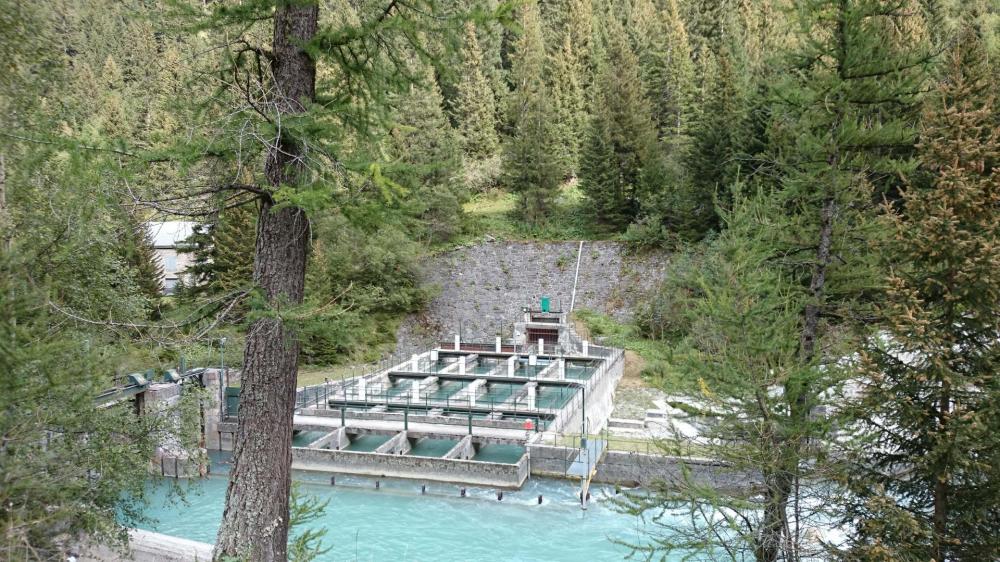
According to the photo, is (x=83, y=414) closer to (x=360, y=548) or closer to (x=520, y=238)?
(x=360, y=548)

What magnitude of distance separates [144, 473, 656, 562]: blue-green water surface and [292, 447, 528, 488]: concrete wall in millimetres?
241

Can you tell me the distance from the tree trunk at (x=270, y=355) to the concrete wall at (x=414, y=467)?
13.0 metres

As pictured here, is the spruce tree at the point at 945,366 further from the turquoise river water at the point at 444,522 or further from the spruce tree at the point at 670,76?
the spruce tree at the point at 670,76

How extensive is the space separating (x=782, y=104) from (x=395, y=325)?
25452 millimetres

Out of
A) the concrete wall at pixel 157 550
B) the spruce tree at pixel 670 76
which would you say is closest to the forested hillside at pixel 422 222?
the concrete wall at pixel 157 550

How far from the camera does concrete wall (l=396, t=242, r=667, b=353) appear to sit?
109ft

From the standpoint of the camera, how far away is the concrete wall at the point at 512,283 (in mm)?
33219

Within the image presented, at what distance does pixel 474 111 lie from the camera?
48594mm

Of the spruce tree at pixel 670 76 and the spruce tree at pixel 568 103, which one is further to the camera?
the spruce tree at pixel 568 103

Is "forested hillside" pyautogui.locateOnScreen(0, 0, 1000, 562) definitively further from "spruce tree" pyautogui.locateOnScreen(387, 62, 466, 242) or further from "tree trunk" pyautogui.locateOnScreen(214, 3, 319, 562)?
"spruce tree" pyautogui.locateOnScreen(387, 62, 466, 242)

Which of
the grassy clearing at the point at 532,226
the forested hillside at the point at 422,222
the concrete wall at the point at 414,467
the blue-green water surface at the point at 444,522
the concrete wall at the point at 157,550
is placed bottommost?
the blue-green water surface at the point at 444,522

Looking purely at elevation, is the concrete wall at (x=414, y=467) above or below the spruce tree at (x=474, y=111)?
below

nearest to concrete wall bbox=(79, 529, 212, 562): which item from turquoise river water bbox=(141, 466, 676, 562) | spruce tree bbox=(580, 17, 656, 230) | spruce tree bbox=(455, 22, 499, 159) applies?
turquoise river water bbox=(141, 466, 676, 562)

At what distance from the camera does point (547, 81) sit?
51.7 meters
